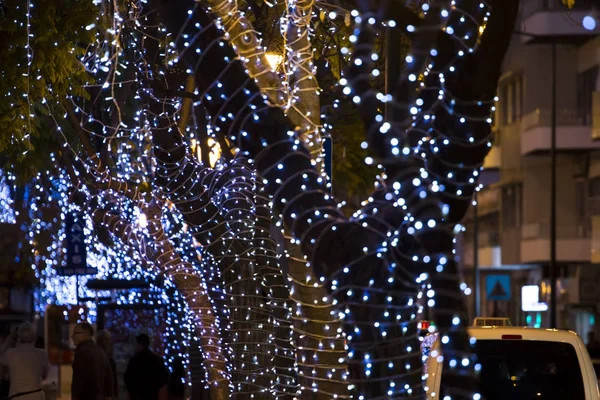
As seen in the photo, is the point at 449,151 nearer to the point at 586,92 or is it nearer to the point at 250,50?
the point at 250,50

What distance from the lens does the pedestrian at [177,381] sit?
18422 millimetres

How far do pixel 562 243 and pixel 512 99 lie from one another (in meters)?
7.68

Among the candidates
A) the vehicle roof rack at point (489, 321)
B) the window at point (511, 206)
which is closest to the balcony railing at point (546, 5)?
the window at point (511, 206)

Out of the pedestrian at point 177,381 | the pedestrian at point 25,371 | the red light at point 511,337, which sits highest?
the red light at point 511,337

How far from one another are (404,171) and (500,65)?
65 cm

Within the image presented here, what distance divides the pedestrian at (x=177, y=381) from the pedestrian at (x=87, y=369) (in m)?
4.09

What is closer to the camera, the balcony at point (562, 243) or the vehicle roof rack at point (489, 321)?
the vehicle roof rack at point (489, 321)

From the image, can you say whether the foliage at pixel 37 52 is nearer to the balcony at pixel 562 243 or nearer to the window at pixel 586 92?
the window at pixel 586 92

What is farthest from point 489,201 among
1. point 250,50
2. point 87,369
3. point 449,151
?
point 449,151

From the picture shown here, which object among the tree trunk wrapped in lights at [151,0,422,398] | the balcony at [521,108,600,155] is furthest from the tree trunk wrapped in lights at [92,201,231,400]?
the balcony at [521,108,600,155]

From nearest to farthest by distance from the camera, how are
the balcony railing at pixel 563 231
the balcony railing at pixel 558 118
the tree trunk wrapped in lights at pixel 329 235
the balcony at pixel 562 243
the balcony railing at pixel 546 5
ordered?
the tree trunk wrapped in lights at pixel 329 235
the balcony railing at pixel 546 5
the balcony railing at pixel 558 118
the balcony at pixel 562 243
the balcony railing at pixel 563 231

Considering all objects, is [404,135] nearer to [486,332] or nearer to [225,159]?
[486,332]

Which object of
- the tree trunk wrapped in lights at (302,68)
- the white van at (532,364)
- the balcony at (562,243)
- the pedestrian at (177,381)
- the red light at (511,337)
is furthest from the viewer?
the balcony at (562,243)

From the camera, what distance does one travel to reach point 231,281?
13047mm
